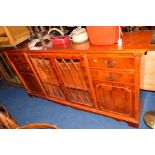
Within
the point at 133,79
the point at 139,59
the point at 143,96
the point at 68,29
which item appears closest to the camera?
the point at 139,59

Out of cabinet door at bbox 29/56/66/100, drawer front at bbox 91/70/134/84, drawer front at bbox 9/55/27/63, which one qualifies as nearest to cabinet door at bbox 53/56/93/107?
cabinet door at bbox 29/56/66/100

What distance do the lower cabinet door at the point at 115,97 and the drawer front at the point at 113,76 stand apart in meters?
0.06

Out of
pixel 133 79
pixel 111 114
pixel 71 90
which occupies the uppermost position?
pixel 133 79

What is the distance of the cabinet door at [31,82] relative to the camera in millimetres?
2347

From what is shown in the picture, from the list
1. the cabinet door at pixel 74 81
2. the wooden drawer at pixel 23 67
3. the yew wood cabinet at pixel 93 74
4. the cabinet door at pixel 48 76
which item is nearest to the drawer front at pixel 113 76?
the yew wood cabinet at pixel 93 74

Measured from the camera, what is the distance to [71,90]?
6.84ft

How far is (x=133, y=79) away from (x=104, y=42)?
0.40 metres

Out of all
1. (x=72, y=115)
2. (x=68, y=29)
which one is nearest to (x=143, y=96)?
(x=72, y=115)

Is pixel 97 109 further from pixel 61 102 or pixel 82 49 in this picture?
pixel 82 49

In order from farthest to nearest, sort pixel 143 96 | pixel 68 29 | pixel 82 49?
pixel 143 96, pixel 68 29, pixel 82 49

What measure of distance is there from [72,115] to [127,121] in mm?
708

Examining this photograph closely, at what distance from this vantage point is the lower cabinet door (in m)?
1.53

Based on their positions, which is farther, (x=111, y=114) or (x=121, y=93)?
(x=111, y=114)
